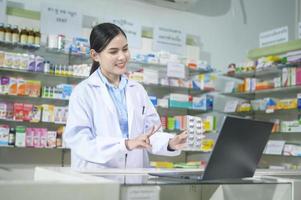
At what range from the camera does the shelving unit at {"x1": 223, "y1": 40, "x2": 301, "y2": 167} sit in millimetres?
5609

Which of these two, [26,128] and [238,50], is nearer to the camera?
[26,128]

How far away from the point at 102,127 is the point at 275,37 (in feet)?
13.7

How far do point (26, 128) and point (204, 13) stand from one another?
3.45m

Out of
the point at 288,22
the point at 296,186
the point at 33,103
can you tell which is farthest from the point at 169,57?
the point at 296,186

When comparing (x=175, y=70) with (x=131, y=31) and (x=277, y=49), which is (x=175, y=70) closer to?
(x=131, y=31)

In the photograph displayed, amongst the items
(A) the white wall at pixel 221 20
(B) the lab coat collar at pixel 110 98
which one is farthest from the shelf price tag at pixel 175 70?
(B) the lab coat collar at pixel 110 98

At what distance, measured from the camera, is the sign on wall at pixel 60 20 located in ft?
17.0

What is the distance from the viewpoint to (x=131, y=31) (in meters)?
5.85

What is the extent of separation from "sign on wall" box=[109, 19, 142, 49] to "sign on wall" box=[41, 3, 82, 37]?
634 millimetres

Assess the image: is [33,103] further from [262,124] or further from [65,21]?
[262,124]

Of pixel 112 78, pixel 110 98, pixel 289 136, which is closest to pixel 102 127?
pixel 110 98

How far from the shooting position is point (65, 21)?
532cm

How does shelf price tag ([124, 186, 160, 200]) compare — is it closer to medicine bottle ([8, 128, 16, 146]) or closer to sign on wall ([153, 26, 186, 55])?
medicine bottle ([8, 128, 16, 146])

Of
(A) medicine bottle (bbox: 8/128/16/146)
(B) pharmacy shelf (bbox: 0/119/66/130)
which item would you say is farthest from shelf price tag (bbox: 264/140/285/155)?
(A) medicine bottle (bbox: 8/128/16/146)
